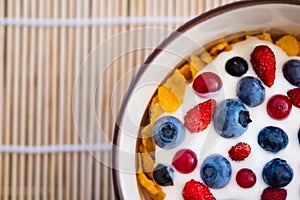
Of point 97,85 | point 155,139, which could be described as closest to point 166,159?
point 155,139

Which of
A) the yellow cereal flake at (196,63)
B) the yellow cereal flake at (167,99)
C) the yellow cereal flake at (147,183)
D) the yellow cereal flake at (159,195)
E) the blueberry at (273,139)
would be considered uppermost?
the yellow cereal flake at (196,63)

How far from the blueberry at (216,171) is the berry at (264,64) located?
4.3 inches

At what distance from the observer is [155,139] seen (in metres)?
0.77

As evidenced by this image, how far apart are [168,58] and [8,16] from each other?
26 centimetres

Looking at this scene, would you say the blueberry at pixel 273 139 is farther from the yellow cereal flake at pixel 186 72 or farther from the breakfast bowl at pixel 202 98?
the yellow cereal flake at pixel 186 72

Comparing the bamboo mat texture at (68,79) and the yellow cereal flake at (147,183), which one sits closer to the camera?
the yellow cereal flake at (147,183)

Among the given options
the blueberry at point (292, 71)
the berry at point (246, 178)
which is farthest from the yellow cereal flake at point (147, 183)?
the blueberry at point (292, 71)

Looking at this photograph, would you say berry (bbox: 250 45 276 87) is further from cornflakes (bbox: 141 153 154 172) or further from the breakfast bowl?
cornflakes (bbox: 141 153 154 172)

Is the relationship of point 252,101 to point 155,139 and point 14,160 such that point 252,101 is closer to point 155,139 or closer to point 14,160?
point 155,139

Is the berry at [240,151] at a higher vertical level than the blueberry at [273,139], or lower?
lower

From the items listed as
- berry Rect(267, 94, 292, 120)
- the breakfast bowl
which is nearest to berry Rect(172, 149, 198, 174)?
the breakfast bowl

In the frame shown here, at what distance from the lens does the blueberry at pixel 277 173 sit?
750 millimetres

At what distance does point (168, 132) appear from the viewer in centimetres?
76

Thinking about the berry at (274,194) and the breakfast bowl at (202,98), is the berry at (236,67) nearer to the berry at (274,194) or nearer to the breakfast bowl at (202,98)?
the breakfast bowl at (202,98)
